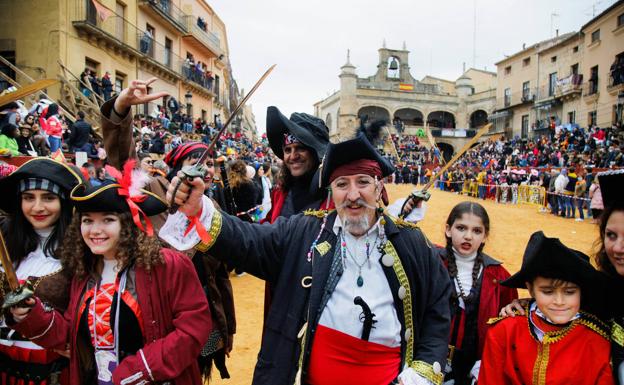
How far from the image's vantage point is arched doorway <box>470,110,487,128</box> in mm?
55947

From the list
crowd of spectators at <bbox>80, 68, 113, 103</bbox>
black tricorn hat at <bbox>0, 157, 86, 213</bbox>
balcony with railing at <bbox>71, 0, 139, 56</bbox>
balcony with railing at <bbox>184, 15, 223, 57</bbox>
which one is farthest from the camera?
balcony with railing at <bbox>184, 15, 223, 57</bbox>

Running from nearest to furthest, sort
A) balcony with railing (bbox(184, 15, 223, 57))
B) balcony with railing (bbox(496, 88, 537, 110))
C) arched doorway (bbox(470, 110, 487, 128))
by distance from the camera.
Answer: balcony with railing (bbox(184, 15, 223, 57)), balcony with railing (bbox(496, 88, 537, 110)), arched doorway (bbox(470, 110, 487, 128))

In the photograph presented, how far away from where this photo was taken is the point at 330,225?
2338 mm

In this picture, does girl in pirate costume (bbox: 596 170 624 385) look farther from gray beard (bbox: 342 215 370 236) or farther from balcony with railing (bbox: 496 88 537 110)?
balcony with railing (bbox: 496 88 537 110)

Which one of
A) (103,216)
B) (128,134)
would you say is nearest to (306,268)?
(103,216)

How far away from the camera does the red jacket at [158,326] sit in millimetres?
2150

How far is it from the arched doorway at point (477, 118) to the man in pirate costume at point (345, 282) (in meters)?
58.7

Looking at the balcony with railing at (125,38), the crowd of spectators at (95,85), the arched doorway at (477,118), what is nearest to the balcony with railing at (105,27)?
the balcony with railing at (125,38)

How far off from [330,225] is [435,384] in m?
0.99

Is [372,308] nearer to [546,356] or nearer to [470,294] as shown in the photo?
[546,356]

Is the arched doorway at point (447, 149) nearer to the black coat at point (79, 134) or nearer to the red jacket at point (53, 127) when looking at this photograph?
the black coat at point (79, 134)

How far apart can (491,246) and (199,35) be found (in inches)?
1036

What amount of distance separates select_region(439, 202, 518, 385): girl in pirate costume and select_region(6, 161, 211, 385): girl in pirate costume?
68.6 inches

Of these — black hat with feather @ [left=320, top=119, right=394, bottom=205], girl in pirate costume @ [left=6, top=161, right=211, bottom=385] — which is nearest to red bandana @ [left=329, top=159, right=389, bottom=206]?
black hat with feather @ [left=320, top=119, right=394, bottom=205]
